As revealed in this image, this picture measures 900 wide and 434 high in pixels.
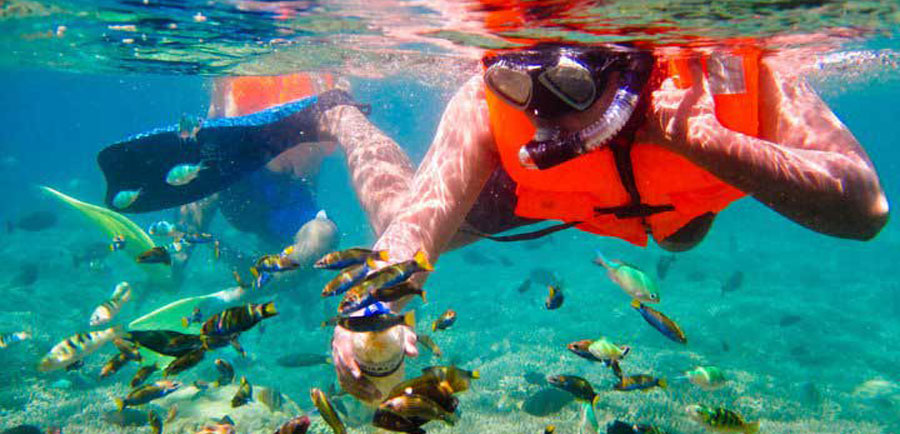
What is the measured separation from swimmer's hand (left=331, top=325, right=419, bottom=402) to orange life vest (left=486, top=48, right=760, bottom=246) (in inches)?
50.1

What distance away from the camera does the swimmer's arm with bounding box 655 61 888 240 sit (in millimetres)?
2107

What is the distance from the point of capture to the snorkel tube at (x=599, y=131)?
1923 millimetres

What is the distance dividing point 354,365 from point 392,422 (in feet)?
1.22

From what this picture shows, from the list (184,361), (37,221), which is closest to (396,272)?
(184,361)

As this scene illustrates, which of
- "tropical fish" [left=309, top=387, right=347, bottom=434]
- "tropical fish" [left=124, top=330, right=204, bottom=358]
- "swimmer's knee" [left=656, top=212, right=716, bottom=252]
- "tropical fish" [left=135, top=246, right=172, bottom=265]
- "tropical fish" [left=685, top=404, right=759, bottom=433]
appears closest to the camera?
"tropical fish" [left=309, top=387, right=347, bottom=434]

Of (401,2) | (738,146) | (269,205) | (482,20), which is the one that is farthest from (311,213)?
(738,146)

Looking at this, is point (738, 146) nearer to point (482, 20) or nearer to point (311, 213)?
point (482, 20)

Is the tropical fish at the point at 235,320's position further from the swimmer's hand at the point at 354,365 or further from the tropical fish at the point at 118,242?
the tropical fish at the point at 118,242

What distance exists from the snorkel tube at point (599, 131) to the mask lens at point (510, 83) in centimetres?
17

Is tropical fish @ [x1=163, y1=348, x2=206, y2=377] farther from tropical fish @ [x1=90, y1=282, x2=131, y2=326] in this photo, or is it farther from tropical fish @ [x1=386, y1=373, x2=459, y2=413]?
tropical fish @ [x1=90, y1=282, x2=131, y2=326]

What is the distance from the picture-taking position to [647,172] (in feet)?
8.68

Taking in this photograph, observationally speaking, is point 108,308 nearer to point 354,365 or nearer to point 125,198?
point 125,198

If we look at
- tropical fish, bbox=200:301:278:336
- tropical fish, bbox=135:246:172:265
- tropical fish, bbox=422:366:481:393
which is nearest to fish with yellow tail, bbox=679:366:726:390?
tropical fish, bbox=422:366:481:393

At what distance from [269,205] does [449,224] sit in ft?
23.1
